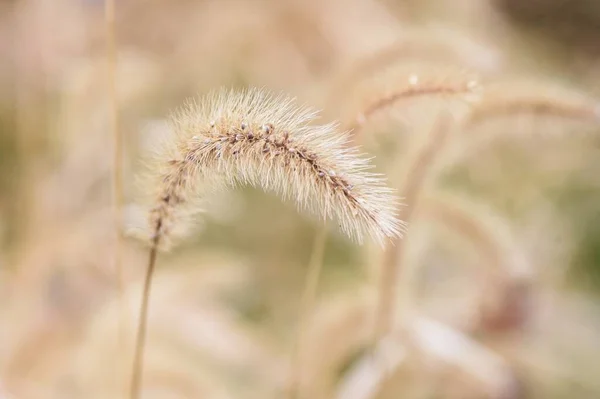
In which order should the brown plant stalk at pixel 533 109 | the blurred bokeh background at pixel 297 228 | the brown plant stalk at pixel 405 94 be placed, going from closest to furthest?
the brown plant stalk at pixel 405 94
the brown plant stalk at pixel 533 109
the blurred bokeh background at pixel 297 228

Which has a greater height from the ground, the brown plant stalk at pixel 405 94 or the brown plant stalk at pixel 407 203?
the brown plant stalk at pixel 405 94

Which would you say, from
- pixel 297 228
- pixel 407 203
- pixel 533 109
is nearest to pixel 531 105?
pixel 533 109

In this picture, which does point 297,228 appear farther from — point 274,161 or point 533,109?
point 274,161

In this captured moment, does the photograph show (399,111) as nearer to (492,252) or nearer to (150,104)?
(492,252)

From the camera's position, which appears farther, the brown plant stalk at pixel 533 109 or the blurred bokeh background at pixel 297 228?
the blurred bokeh background at pixel 297 228

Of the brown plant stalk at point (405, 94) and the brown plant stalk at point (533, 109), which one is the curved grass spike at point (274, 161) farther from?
the brown plant stalk at point (533, 109)

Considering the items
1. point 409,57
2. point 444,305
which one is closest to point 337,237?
point 444,305

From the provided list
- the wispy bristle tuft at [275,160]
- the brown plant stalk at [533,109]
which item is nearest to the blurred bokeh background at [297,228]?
the brown plant stalk at [533,109]

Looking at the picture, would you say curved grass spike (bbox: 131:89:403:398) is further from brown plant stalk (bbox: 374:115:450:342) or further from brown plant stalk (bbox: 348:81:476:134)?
brown plant stalk (bbox: 374:115:450:342)
